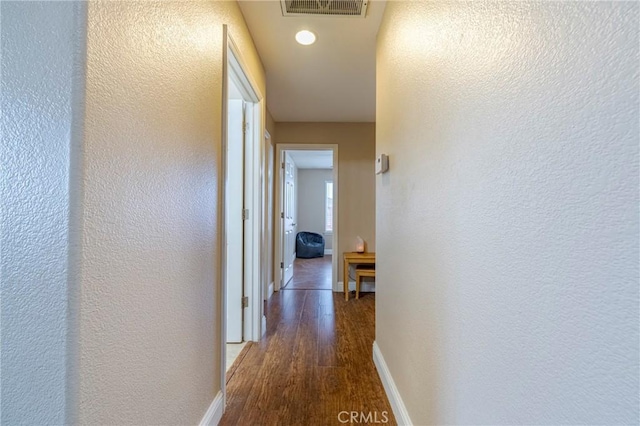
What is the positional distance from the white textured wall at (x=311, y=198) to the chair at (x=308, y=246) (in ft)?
1.72

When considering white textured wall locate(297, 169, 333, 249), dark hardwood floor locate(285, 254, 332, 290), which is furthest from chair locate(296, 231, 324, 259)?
white textured wall locate(297, 169, 333, 249)

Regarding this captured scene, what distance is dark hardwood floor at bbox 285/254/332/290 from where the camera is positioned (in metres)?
4.17


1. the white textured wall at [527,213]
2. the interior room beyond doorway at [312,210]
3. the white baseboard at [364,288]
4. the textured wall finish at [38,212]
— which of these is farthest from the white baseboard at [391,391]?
the interior room beyond doorway at [312,210]

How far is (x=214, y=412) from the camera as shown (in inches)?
54.0

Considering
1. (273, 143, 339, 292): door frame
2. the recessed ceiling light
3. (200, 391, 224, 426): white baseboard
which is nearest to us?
(200, 391, 224, 426): white baseboard

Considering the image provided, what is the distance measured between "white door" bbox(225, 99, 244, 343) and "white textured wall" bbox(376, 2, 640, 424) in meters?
1.48

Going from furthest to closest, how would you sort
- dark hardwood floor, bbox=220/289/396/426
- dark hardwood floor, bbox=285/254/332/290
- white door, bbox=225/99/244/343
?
dark hardwood floor, bbox=285/254/332/290
white door, bbox=225/99/244/343
dark hardwood floor, bbox=220/289/396/426

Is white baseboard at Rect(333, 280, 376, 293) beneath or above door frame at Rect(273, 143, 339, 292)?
beneath

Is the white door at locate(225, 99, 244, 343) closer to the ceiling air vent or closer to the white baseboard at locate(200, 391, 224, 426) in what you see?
the ceiling air vent

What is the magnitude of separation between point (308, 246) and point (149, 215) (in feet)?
20.4

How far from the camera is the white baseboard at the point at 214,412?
1.30 metres

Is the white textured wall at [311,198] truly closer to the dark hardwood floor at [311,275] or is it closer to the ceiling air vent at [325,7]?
the dark hardwood floor at [311,275]

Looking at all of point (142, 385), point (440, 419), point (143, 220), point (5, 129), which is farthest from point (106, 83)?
point (440, 419)

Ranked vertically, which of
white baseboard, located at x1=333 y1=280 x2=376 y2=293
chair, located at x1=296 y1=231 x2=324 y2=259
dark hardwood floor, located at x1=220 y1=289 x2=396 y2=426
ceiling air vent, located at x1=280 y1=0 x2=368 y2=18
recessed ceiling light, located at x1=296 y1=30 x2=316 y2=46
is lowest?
dark hardwood floor, located at x1=220 y1=289 x2=396 y2=426
